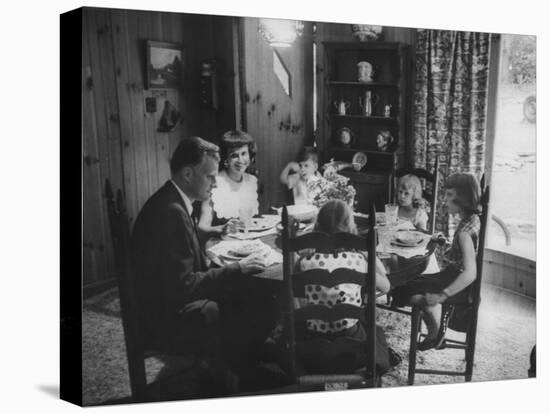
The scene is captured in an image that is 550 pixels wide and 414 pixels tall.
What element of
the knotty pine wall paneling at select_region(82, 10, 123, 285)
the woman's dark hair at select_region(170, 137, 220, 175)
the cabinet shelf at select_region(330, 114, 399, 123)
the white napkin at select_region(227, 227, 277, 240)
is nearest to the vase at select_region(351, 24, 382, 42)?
the cabinet shelf at select_region(330, 114, 399, 123)

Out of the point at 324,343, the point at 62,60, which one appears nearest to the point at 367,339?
the point at 324,343

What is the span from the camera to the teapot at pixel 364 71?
14.5 ft

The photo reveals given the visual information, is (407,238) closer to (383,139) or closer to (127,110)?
(383,139)

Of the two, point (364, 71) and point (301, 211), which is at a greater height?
point (364, 71)

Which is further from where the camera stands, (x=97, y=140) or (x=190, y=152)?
(x=190, y=152)

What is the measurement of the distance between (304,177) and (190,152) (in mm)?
565

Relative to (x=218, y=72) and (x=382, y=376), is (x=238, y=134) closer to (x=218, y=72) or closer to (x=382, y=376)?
(x=218, y=72)

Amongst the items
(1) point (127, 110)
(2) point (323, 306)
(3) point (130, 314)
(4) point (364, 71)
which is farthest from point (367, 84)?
(3) point (130, 314)

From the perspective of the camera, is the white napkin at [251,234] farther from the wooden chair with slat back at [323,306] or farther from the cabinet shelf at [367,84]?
the cabinet shelf at [367,84]

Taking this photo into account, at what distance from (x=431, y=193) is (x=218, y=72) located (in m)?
1.22

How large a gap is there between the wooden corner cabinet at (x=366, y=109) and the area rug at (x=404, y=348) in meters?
0.65

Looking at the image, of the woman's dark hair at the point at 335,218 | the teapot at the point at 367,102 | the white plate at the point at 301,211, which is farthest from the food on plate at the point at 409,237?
the teapot at the point at 367,102

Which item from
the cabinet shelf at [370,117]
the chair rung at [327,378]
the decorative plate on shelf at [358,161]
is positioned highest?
the cabinet shelf at [370,117]

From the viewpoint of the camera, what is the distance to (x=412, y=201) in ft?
15.0
